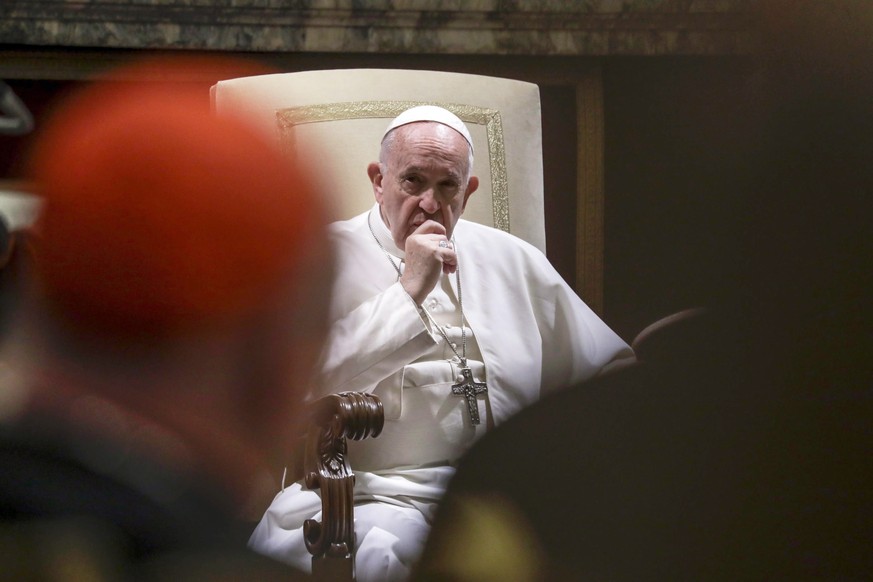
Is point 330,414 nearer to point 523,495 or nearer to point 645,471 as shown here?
point 523,495

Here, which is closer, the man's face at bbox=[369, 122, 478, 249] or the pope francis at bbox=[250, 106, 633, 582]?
the pope francis at bbox=[250, 106, 633, 582]

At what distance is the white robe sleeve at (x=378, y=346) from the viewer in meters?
1.44

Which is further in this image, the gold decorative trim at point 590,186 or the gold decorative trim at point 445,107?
the gold decorative trim at point 590,186

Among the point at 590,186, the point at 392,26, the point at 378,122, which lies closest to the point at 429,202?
the point at 378,122

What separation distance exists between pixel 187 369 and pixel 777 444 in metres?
0.67

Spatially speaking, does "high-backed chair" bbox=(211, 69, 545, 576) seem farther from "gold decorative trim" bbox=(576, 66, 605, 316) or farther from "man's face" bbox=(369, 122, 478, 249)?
"gold decorative trim" bbox=(576, 66, 605, 316)

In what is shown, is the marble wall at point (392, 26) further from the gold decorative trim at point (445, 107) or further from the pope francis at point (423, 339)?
the pope francis at point (423, 339)

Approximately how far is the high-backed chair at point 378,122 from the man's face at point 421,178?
0.19 meters

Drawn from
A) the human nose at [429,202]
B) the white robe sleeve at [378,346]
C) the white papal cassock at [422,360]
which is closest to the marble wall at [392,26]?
the white papal cassock at [422,360]

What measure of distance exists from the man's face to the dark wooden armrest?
1.27 feet

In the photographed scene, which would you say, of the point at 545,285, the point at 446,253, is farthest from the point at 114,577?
the point at 545,285

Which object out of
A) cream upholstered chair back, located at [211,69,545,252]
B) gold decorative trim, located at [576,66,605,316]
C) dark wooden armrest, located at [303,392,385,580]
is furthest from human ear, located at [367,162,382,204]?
gold decorative trim, located at [576,66,605,316]

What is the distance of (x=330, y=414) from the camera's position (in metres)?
1.23

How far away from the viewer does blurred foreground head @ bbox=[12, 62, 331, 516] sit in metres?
1.04
